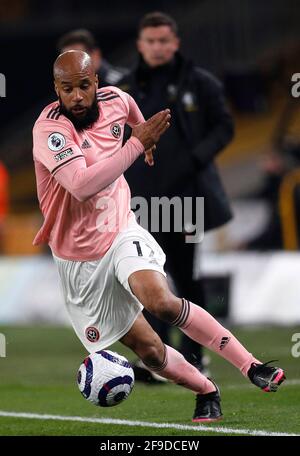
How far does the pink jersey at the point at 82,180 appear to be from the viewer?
272 inches

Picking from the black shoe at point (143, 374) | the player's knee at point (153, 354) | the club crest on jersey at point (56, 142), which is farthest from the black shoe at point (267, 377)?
the black shoe at point (143, 374)

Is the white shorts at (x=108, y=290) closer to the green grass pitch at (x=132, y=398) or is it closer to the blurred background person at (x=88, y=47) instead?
the green grass pitch at (x=132, y=398)

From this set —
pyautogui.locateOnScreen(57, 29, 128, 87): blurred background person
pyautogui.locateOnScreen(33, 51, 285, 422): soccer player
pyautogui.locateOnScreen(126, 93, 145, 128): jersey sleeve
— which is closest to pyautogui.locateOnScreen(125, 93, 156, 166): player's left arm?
pyautogui.locateOnScreen(126, 93, 145, 128): jersey sleeve

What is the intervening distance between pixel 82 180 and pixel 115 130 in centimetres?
61

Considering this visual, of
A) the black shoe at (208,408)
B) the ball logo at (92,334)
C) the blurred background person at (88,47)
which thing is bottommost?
the black shoe at (208,408)

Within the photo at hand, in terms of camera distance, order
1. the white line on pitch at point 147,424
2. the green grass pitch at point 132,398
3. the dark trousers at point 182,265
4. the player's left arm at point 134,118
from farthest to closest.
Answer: the dark trousers at point 182,265, the player's left arm at point 134,118, the green grass pitch at point 132,398, the white line on pitch at point 147,424

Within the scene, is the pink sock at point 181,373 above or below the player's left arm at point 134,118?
below

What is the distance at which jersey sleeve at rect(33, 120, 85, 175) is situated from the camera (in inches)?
274

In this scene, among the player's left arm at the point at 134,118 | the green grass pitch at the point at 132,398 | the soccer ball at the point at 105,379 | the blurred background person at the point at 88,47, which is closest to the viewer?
the soccer ball at the point at 105,379

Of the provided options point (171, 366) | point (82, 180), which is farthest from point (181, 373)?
point (82, 180)

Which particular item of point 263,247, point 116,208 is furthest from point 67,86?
point 263,247

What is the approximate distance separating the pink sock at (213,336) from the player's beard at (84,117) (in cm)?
110

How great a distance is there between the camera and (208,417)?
7.24 metres
